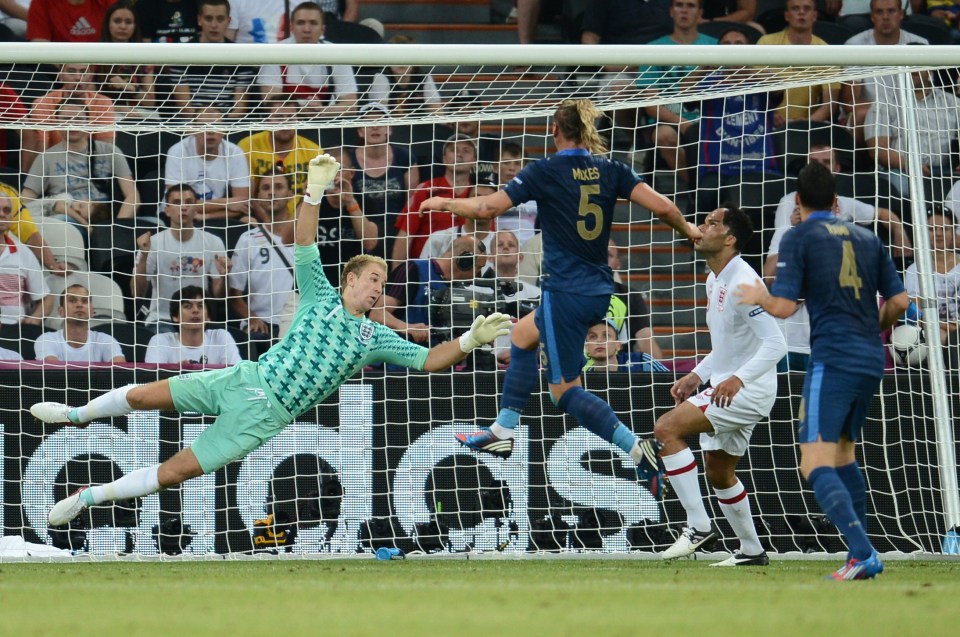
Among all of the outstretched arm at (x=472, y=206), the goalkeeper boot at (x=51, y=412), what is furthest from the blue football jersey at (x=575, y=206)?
the goalkeeper boot at (x=51, y=412)

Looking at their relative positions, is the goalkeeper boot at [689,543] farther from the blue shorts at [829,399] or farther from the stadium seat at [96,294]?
the stadium seat at [96,294]

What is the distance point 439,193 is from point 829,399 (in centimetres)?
526

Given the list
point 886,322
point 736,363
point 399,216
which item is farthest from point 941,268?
point 399,216

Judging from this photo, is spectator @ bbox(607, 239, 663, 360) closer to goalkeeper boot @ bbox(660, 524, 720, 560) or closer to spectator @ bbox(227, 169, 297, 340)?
goalkeeper boot @ bbox(660, 524, 720, 560)

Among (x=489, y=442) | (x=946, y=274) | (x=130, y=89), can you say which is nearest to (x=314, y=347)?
(x=489, y=442)

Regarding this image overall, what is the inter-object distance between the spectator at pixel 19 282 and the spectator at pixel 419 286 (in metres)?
2.69

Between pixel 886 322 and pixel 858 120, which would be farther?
pixel 858 120

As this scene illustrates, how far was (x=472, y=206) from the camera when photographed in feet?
25.2

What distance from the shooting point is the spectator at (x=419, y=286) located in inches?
424

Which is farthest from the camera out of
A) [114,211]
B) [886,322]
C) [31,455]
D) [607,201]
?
[114,211]

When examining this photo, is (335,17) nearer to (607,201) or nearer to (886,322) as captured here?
(607,201)

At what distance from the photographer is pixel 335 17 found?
44.8 feet

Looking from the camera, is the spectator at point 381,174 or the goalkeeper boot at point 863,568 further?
the spectator at point 381,174

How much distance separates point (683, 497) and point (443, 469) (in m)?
2.17
